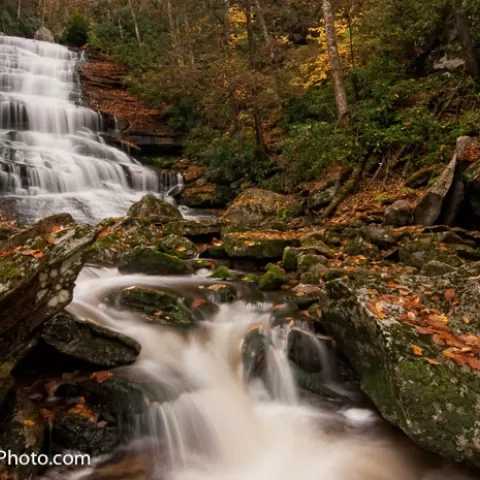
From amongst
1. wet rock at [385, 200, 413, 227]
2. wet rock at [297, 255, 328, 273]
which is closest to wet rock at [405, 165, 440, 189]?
wet rock at [385, 200, 413, 227]

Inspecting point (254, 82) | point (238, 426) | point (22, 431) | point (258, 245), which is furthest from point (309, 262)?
point (254, 82)

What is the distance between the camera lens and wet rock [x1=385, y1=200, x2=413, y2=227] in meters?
7.74

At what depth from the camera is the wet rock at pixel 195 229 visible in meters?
9.21

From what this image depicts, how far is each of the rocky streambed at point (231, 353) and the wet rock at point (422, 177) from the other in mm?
2795

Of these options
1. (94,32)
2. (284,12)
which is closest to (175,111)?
(284,12)

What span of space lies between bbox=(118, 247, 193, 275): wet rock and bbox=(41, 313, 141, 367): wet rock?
2615 millimetres

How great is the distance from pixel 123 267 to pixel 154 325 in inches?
92.8

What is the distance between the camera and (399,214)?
7867mm

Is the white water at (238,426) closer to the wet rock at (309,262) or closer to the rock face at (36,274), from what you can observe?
the rock face at (36,274)

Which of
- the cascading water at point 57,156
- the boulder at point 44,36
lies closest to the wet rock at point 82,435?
the cascading water at point 57,156

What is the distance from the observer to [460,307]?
396 centimetres

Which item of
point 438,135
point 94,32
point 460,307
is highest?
point 94,32

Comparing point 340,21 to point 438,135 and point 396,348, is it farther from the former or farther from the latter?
point 396,348

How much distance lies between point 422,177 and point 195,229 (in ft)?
16.7
